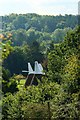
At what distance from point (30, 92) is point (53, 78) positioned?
1.51 metres

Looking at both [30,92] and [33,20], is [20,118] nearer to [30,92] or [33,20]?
[30,92]

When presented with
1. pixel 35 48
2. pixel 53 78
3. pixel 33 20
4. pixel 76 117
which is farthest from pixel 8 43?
pixel 33 20

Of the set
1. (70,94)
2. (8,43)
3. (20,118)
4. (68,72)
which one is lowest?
(20,118)

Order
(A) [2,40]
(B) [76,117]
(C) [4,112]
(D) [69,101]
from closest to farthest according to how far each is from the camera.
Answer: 1. (A) [2,40]
2. (B) [76,117]
3. (D) [69,101]
4. (C) [4,112]

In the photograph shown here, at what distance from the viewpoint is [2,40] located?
4.71 metres

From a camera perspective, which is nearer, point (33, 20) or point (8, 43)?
point (8, 43)

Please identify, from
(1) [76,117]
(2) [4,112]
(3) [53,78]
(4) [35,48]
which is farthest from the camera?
(4) [35,48]

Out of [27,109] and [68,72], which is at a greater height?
[68,72]

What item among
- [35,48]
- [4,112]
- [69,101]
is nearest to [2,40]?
[69,101]

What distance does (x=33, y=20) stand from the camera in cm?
9444

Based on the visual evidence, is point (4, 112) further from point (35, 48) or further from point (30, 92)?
point (35, 48)

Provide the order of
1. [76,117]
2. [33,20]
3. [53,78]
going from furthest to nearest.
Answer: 1. [33,20]
2. [53,78]
3. [76,117]

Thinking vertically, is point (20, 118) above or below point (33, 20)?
below

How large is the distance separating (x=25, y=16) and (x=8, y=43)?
313ft
